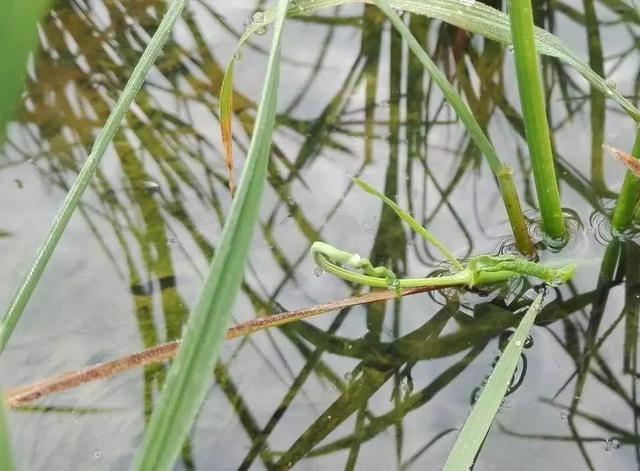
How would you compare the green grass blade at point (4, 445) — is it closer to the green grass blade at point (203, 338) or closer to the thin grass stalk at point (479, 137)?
the green grass blade at point (203, 338)

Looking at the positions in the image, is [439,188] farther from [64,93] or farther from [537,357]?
[64,93]

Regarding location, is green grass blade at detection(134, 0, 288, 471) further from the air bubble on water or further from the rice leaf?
the air bubble on water

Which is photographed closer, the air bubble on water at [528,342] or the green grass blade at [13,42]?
the green grass blade at [13,42]

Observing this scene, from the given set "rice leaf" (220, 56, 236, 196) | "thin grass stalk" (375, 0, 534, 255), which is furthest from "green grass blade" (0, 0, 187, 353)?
"thin grass stalk" (375, 0, 534, 255)

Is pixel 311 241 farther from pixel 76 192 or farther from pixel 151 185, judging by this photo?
pixel 76 192

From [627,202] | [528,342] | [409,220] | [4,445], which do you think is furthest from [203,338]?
[627,202]

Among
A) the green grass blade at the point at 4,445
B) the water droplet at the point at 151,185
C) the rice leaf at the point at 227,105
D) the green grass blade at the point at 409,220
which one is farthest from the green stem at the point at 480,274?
the green grass blade at the point at 4,445
